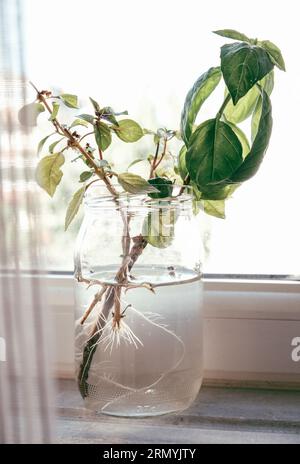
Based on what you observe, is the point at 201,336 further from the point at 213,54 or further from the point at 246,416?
the point at 213,54

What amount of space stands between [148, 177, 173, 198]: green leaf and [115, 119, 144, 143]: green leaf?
0.19ft

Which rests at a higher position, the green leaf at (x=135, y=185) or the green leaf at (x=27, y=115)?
the green leaf at (x=27, y=115)

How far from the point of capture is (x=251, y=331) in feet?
3.13

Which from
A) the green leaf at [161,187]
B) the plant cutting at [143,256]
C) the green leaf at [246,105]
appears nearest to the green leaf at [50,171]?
the plant cutting at [143,256]

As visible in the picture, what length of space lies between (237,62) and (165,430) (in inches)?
17.3

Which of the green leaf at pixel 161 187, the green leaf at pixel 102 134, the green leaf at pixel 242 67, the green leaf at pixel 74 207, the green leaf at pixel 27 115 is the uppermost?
the green leaf at pixel 242 67

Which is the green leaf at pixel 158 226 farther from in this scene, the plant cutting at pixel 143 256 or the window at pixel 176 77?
the window at pixel 176 77

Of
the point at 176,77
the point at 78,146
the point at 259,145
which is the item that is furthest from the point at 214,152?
the point at 176,77

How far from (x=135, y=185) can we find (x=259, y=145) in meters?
0.15

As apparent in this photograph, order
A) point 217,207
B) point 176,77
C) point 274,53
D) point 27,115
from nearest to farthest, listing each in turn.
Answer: point 27,115, point 274,53, point 217,207, point 176,77

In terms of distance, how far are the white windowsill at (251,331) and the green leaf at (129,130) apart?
26cm

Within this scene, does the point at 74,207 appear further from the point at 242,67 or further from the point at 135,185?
the point at 242,67

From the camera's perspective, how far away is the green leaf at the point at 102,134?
2.61 ft

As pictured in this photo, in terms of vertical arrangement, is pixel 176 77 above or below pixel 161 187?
above
